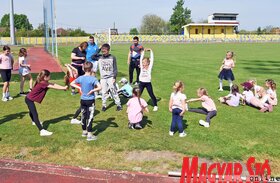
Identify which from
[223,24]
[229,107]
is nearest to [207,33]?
[223,24]

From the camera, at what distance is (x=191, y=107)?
30.1ft

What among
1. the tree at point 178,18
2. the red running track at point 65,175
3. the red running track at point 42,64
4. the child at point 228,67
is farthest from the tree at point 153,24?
the red running track at point 65,175

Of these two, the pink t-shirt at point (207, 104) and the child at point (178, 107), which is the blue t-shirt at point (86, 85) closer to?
the child at point (178, 107)

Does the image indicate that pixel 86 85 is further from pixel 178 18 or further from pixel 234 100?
pixel 178 18

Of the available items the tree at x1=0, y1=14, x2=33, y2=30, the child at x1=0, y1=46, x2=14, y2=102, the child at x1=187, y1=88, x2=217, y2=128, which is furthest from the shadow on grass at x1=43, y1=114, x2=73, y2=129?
the tree at x1=0, y1=14, x2=33, y2=30

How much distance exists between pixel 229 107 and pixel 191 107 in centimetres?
123

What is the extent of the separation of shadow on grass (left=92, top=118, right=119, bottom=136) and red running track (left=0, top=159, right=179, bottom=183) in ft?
5.75

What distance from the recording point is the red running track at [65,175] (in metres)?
4.75

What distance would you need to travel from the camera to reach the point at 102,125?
24.2 feet

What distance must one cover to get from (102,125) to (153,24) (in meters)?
105

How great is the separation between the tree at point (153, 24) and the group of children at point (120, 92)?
9979cm

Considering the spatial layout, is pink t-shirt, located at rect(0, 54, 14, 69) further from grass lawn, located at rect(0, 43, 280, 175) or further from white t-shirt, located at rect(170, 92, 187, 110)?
white t-shirt, located at rect(170, 92, 187, 110)

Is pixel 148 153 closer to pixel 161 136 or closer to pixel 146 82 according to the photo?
pixel 161 136

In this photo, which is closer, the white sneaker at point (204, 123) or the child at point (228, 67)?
the white sneaker at point (204, 123)
